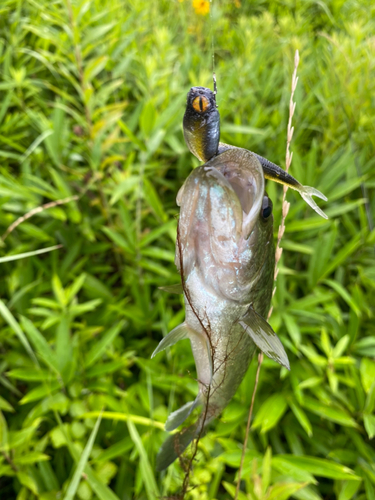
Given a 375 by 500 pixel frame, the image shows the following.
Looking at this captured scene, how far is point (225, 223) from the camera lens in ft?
1.49

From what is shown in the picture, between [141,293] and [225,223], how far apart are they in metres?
1.17

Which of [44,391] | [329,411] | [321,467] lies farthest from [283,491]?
[44,391]

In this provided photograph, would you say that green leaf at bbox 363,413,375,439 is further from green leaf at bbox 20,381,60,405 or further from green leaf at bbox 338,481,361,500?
green leaf at bbox 20,381,60,405

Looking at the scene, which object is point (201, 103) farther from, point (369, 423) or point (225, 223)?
point (369, 423)

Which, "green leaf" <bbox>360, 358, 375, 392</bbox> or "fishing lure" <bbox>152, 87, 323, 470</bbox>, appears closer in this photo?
"fishing lure" <bbox>152, 87, 323, 470</bbox>

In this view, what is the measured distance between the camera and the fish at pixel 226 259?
44 centimetres

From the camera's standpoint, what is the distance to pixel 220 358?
22.5 inches

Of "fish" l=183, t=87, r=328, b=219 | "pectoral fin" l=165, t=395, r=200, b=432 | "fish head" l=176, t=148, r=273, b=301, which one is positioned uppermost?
"fish" l=183, t=87, r=328, b=219

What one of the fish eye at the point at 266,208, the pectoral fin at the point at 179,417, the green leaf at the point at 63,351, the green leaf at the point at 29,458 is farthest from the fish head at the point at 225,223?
the green leaf at the point at 29,458

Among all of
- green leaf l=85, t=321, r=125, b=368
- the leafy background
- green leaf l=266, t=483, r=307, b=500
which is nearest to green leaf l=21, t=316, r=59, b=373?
the leafy background

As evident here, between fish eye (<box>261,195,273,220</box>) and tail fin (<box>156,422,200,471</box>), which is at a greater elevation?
fish eye (<box>261,195,273,220</box>)

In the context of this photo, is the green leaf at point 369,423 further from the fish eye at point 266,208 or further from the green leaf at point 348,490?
the fish eye at point 266,208

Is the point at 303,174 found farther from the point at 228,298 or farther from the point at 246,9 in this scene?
the point at 246,9

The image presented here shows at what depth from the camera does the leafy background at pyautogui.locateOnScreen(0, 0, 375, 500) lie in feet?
3.82
